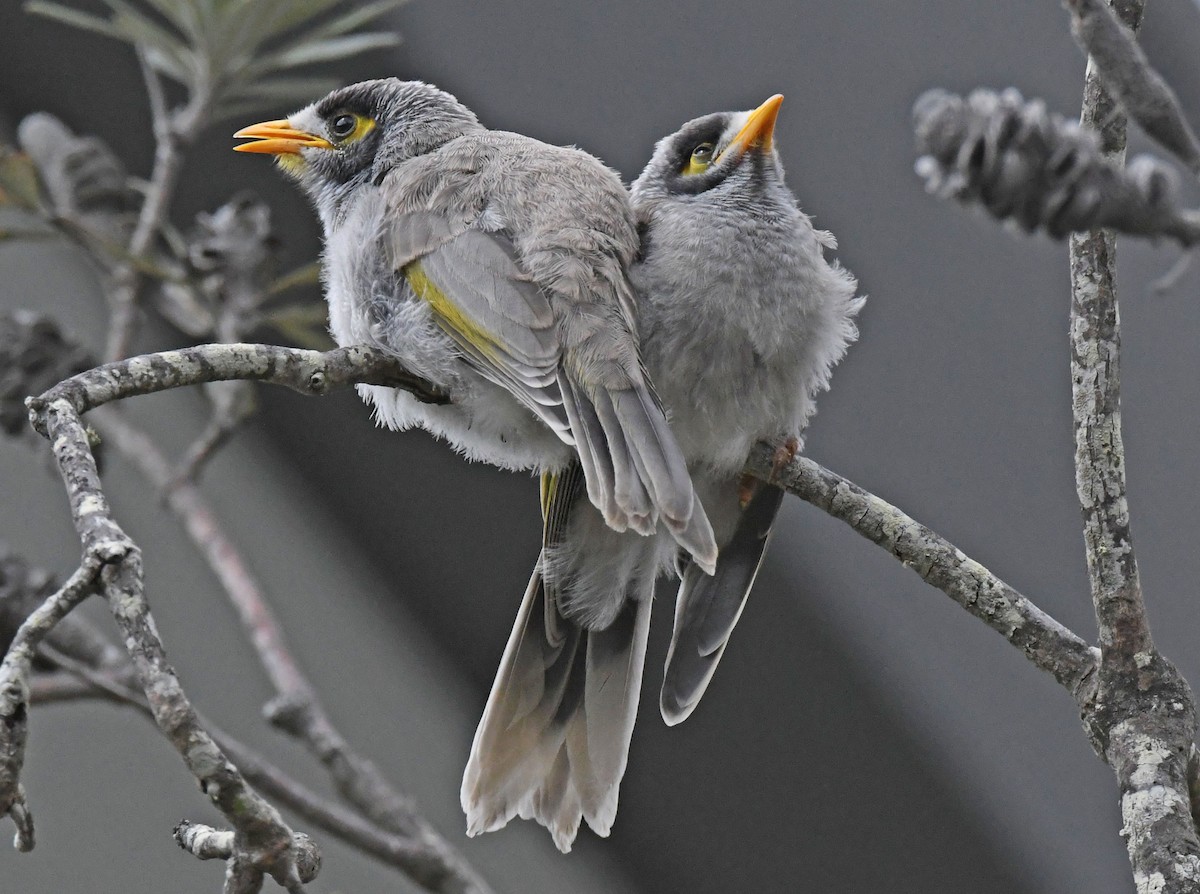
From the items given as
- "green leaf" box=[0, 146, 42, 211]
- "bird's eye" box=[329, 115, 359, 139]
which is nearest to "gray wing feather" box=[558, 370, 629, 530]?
"bird's eye" box=[329, 115, 359, 139]

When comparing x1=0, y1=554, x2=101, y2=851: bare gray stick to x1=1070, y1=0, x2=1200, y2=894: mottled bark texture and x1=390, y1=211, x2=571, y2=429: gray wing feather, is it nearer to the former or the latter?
x1=390, y1=211, x2=571, y2=429: gray wing feather

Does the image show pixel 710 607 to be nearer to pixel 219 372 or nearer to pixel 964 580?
pixel 964 580

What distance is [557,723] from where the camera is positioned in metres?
2.13

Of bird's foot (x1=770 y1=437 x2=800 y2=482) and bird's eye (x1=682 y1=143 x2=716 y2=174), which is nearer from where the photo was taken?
bird's foot (x1=770 y1=437 x2=800 y2=482)

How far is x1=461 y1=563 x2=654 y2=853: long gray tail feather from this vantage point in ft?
6.69

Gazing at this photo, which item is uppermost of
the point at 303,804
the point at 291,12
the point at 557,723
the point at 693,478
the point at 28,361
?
Answer: the point at 291,12

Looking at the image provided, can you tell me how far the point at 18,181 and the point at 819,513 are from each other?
7.00 ft

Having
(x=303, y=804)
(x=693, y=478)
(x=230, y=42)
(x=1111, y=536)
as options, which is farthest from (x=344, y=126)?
(x=1111, y=536)

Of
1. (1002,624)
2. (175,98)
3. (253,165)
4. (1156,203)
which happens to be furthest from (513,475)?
(1156,203)

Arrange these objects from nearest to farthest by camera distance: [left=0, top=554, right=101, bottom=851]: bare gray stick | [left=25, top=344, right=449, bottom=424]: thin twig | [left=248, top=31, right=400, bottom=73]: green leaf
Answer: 1. [left=0, top=554, right=101, bottom=851]: bare gray stick
2. [left=25, top=344, right=449, bottom=424]: thin twig
3. [left=248, top=31, right=400, bottom=73]: green leaf

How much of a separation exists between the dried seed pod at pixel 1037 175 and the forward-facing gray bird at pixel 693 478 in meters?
1.00

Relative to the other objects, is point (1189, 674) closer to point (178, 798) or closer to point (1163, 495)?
point (1163, 495)

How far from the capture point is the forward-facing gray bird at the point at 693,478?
1852 mm

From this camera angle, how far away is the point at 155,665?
1.01 meters
